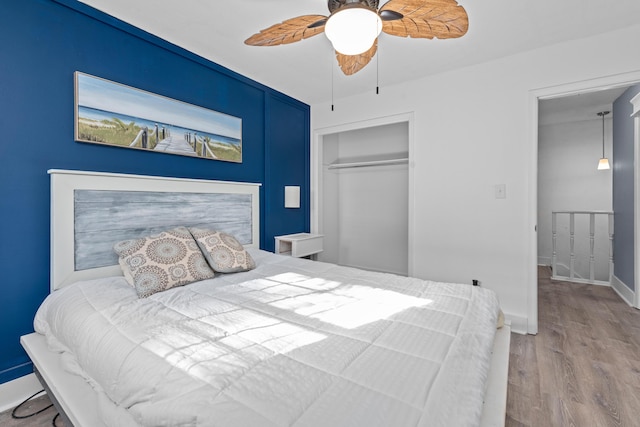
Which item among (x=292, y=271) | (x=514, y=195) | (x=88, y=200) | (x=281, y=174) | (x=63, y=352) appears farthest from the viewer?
(x=281, y=174)

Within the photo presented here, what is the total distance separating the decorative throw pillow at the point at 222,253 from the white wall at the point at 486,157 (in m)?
2.02

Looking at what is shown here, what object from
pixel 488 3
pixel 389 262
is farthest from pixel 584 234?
pixel 488 3

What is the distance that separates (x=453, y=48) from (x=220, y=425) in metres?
3.15

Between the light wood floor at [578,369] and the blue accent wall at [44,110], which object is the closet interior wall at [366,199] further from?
the blue accent wall at [44,110]

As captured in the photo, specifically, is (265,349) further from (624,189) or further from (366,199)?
(624,189)

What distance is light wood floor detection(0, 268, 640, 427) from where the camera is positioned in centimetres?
165

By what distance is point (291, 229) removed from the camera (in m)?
3.93

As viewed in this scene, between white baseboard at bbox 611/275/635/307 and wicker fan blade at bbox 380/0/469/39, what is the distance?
378 centimetres

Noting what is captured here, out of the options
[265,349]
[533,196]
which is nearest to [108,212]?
[265,349]

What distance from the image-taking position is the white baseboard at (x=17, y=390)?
69.2 inches

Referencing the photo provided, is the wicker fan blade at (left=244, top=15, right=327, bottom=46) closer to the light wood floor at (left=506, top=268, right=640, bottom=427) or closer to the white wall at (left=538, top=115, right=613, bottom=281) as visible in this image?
the light wood floor at (left=506, top=268, right=640, bottom=427)

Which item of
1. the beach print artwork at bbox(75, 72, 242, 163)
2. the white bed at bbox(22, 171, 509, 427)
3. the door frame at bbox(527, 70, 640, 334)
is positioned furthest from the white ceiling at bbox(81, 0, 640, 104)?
the white bed at bbox(22, 171, 509, 427)

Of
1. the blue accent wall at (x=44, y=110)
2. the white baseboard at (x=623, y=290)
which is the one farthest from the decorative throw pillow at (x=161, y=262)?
the white baseboard at (x=623, y=290)

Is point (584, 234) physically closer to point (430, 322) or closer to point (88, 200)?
point (430, 322)
